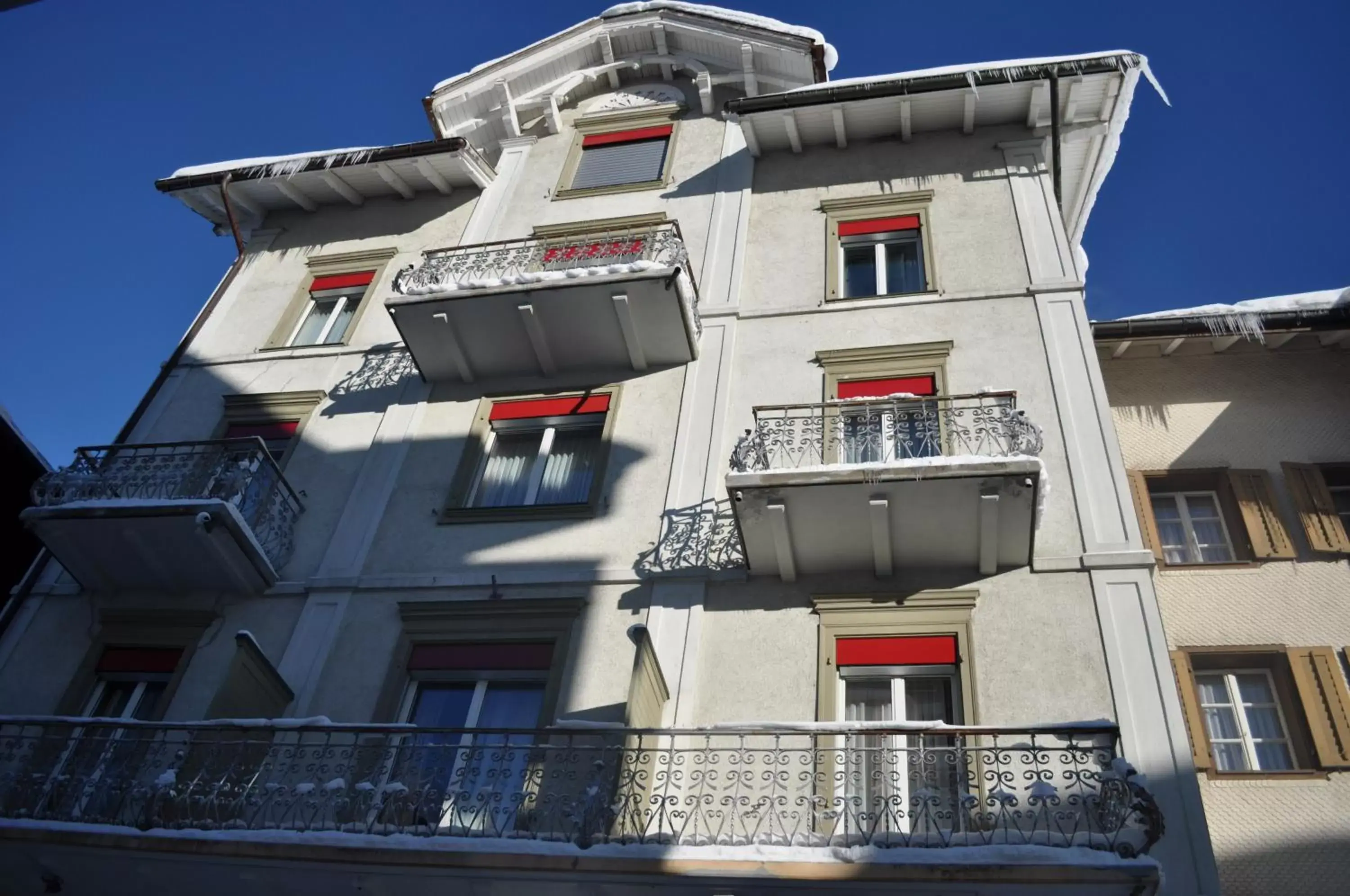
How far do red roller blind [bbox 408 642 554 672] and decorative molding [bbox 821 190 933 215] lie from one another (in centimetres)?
758

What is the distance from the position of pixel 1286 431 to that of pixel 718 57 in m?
10.1

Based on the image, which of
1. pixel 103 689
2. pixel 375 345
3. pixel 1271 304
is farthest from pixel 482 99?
pixel 1271 304

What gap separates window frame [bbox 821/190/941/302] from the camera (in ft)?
46.1

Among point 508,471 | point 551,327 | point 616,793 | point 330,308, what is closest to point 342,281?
point 330,308

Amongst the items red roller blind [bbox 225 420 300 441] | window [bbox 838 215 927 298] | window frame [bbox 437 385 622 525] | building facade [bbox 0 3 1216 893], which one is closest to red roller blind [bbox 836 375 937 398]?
building facade [bbox 0 3 1216 893]

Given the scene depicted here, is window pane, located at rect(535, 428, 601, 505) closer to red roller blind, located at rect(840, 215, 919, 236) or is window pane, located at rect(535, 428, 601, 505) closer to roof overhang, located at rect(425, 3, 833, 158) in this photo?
red roller blind, located at rect(840, 215, 919, 236)

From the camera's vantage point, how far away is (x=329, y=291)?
16766 mm

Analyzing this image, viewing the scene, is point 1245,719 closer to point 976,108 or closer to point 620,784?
point 620,784

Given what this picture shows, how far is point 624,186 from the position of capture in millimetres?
16797

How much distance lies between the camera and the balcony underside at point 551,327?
44.0ft

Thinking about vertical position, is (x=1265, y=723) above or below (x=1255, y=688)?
below

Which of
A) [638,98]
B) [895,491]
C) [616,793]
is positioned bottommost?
[616,793]

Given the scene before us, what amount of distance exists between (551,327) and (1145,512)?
7645 millimetres

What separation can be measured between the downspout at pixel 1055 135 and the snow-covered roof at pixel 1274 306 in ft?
6.76
